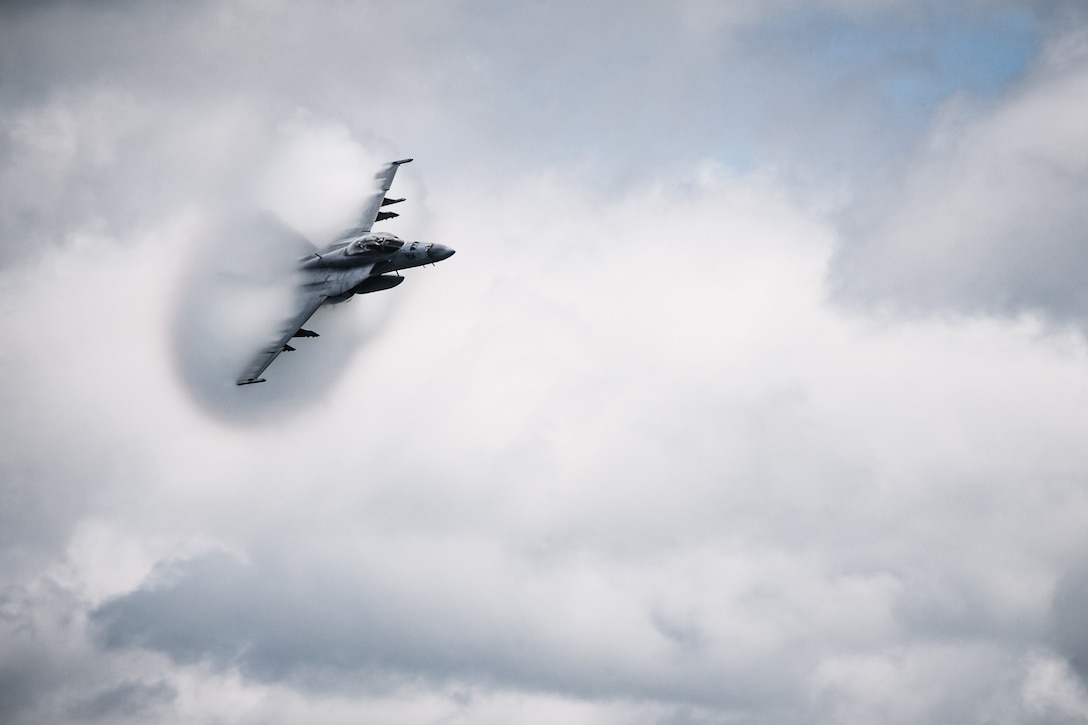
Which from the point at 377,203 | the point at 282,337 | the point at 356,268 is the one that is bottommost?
the point at 282,337

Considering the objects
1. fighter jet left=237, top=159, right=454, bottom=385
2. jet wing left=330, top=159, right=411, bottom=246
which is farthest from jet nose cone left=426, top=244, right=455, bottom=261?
jet wing left=330, top=159, right=411, bottom=246

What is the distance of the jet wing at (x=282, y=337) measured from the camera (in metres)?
112

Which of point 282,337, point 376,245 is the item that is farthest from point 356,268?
point 282,337

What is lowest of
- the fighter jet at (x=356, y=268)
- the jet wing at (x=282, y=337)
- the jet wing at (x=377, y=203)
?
the jet wing at (x=282, y=337)

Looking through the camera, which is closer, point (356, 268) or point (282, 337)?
point (282, 337)

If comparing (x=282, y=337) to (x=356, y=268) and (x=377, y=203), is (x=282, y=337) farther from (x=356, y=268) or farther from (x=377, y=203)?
(x=377, y=203)

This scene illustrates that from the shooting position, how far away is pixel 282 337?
11700 centimetres

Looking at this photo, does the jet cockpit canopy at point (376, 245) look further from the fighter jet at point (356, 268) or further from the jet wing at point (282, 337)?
the jet wing at point (282, 337)

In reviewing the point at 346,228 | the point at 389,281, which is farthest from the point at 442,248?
the point at 346,228

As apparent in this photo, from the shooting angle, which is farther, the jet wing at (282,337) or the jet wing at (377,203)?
the jet wing at (377,203)

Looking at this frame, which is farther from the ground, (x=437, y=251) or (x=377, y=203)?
(x=377, y=203)

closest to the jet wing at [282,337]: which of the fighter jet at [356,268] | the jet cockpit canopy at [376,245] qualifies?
the fighter jet at [356,268]

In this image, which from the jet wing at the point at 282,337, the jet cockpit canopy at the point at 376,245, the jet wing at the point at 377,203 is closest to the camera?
the jet wing at the point at 282,337

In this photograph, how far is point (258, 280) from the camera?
411 ft
